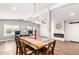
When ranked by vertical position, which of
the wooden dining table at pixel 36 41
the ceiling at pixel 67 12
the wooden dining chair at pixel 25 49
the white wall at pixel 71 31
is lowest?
the wooden dining chair at pixel 25 49

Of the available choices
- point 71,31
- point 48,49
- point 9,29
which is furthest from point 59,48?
point 9,29

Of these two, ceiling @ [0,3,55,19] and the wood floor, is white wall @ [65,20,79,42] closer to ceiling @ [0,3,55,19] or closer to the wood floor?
the wood floor

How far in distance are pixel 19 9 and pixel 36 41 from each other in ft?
2.83

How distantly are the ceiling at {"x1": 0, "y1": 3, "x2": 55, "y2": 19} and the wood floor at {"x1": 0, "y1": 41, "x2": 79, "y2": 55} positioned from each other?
0.60 m

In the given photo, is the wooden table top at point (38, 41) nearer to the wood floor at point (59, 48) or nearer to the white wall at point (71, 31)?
the wood floor at point (59, 48)

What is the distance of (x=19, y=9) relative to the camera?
87.5 inches

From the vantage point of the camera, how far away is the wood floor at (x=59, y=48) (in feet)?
A: 6.29

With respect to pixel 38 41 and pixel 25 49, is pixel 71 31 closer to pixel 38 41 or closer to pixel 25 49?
pixel 38 41

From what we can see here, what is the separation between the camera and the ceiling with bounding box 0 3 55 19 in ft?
6.70

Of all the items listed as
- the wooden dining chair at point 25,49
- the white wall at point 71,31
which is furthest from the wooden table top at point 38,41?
the white wall at point 71,31

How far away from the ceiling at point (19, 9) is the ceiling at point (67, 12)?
25cm

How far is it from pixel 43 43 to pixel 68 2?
1015 millimetres

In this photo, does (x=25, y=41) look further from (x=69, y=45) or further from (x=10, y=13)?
(x=69, y=45)

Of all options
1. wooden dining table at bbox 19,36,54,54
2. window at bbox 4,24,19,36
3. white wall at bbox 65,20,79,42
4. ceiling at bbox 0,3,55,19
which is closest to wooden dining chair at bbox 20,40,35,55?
wooden dining table at bbox 19,36,54,54
